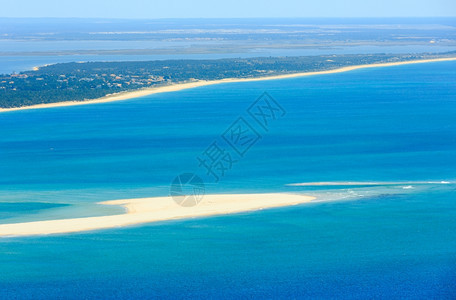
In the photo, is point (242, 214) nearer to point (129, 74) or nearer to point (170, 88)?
point (170, 88)

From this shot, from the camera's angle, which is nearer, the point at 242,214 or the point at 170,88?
the point at 242,214

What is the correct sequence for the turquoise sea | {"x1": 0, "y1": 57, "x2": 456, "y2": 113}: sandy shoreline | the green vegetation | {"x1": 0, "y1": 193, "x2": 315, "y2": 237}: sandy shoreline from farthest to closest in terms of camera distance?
the green vegetation → {"x1": 0, "y1": 57, "x2": 456, "y2": 113}: sandy shoreline → {"x1": 0, "y1": 193, "x2": 315, "y2": 237}: sandy shoreline → the turquoise sea

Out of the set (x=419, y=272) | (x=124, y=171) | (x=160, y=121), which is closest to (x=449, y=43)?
(x=160, y=121)

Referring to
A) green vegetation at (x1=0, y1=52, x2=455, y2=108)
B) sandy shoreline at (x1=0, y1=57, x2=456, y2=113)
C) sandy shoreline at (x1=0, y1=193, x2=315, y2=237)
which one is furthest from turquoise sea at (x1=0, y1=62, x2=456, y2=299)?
green vegetation at (x1=0, y1=52, x2=455, y2=108)

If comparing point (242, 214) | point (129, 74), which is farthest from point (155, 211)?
point (129, 74)

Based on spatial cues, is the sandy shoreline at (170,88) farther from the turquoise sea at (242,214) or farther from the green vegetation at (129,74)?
the turquoise sea at (242,214)

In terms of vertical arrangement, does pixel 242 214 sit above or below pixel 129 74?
below

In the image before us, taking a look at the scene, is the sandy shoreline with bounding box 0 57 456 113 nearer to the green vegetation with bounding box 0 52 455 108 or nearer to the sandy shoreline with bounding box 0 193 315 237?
the green vegetation with bounding box 0 52 455 108

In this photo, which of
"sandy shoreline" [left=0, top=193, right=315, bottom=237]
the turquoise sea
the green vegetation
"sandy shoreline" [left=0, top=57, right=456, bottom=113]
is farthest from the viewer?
the green vegetation
